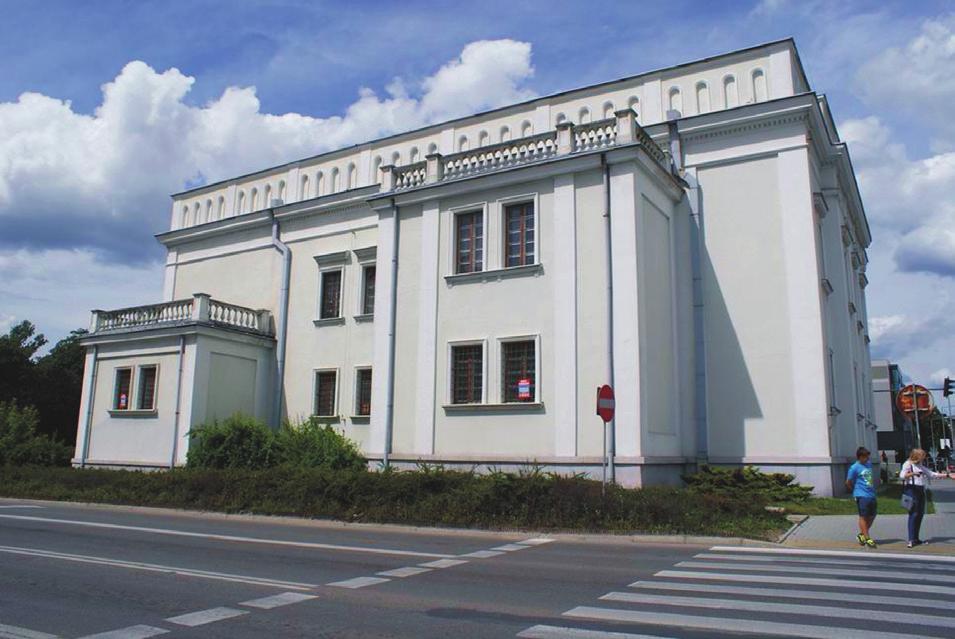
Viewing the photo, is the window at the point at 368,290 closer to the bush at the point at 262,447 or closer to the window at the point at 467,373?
the bush at the point at 262,447

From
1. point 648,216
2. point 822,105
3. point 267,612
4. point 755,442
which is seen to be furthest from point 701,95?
point 267,612

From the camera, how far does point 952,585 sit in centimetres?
890

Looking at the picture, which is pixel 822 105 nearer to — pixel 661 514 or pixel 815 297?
pixel 815 297

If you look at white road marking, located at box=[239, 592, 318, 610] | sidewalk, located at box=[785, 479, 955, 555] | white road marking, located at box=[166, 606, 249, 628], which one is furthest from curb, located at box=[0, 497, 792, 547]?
white road marking, located at box=[166, 606, 249, 628]

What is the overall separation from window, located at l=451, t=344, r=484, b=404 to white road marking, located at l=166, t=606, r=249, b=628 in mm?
13496

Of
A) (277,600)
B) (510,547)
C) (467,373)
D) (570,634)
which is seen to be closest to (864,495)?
(510,547)

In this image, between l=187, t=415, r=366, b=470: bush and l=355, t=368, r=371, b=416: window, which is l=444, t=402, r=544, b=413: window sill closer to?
l=187, t=415, r=366, b=470: bush

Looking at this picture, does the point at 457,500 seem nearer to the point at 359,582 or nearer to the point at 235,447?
the point at 359,582

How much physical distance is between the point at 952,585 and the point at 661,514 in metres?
5.43

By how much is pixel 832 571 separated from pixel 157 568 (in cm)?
897

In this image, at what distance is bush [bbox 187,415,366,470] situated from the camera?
2238 centimetres

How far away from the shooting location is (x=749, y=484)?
19.2 meters

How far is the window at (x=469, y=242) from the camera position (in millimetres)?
21797

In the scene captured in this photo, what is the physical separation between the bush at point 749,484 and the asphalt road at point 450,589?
6662mm
